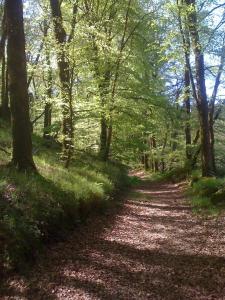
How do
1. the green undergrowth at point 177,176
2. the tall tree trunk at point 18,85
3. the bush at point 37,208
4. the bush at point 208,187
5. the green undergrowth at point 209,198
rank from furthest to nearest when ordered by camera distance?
the green undergrowth at point 177,176 → the bush at point 208,187 → the green undergrowth at point 209,198 → the tall tree trunk at point 18,85 → the bush at point 37,208

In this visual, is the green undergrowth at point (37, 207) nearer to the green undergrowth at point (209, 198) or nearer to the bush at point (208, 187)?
the green undergrowth at point (209, 198)

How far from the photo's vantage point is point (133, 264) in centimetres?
707

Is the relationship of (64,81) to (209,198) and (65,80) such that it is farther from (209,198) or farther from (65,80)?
(209,198)

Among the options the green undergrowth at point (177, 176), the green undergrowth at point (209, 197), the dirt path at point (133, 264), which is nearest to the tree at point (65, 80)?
the dirt path at point (133, 264)

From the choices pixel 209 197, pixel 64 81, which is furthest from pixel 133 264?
Result: pixel 64 81

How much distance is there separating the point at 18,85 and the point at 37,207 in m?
3.66

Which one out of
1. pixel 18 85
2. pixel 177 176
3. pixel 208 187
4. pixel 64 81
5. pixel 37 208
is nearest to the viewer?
pixel 37 208

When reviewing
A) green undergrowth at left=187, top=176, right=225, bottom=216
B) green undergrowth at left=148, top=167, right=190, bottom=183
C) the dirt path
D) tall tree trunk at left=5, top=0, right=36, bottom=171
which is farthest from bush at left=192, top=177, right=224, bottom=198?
green undergrowth at left=148, top=167, right=190, bottom=183

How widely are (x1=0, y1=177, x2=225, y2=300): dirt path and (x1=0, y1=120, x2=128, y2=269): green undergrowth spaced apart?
34cm

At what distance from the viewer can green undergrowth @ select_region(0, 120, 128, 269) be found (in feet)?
20.9

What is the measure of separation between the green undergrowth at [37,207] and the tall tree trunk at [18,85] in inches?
24.1

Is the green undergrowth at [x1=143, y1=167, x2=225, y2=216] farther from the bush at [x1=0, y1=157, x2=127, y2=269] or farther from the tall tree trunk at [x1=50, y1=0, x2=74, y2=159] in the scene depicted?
the tall tree trunk at [x1=50, y1=0, x2=74, y2=159]

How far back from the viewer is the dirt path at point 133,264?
5684 mm

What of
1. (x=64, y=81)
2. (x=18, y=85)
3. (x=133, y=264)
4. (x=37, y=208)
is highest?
(x=64, y=81)
